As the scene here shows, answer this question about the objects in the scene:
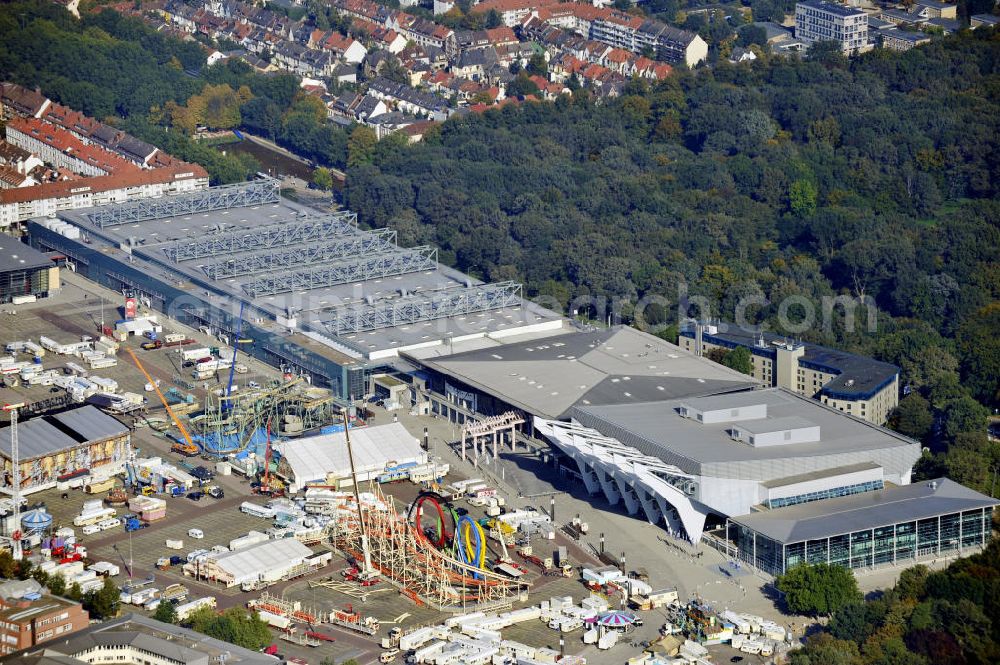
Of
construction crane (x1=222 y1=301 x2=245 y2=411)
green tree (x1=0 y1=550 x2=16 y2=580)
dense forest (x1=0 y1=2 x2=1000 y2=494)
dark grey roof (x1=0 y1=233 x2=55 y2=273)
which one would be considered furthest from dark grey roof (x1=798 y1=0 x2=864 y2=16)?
green tree (x1=0 y1=550 x2=16 y2=580)

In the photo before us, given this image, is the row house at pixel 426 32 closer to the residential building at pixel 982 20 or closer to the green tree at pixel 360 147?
the green tree at pixel 360 147

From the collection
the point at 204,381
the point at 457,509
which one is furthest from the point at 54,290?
the point at 457,509

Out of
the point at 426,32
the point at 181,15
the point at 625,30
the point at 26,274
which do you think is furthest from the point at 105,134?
the point at 625,30

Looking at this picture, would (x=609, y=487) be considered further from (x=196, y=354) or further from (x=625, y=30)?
(x=625, y=30)

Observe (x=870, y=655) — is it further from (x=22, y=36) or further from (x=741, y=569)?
(x=22, y=36)

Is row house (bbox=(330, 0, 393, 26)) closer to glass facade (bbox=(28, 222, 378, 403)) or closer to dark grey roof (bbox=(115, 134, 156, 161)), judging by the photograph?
dark grey roof (bbox=(115, 134, 156, 161))

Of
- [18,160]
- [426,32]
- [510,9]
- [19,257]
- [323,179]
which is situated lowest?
[19,257]
